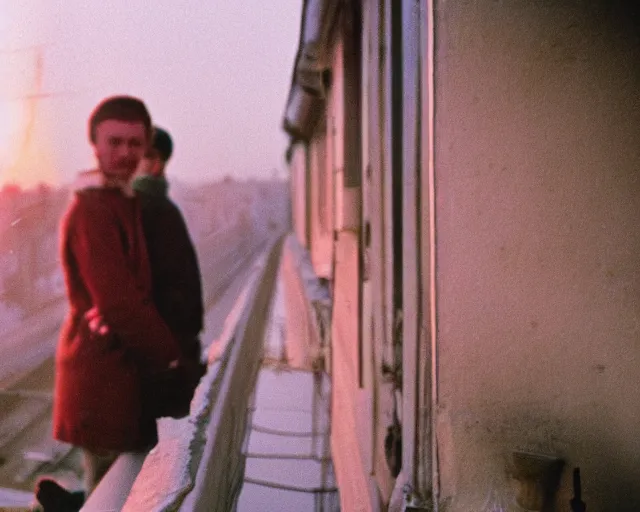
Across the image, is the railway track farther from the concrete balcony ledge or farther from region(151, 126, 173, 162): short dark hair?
region(151, 126, 173, 162): short dark hair

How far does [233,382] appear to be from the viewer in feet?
11.8

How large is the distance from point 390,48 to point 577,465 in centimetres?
126

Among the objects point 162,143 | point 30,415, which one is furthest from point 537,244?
point 30,415

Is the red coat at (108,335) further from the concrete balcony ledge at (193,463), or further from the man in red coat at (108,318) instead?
the concrete balcony ledge at (193,463)

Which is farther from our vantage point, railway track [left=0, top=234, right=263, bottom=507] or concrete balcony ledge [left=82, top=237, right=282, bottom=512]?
railway track [left=0, top=234, right=263, bottom=507]

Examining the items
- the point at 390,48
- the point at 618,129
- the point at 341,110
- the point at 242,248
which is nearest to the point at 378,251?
the point at 390,48

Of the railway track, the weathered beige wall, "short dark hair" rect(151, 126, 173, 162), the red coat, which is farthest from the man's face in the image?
the railway track

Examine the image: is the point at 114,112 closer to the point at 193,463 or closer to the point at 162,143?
the point at 162,143

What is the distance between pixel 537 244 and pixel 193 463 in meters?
1.67

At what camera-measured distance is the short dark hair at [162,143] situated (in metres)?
3.07

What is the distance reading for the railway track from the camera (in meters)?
4.15

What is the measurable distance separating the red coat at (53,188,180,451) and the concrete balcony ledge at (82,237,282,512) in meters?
0.17

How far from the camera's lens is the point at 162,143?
311 centimetres

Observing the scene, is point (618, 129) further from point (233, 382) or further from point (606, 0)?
point (233, 382)
